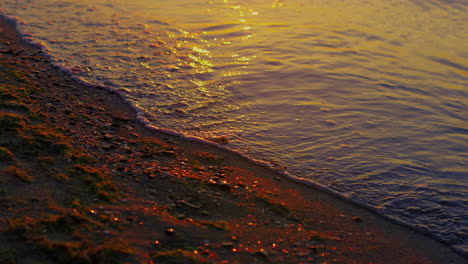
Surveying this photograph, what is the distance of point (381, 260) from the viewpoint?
376 centimetres

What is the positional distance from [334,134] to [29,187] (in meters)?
4.19

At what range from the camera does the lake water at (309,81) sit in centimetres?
517

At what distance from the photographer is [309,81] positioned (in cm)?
786

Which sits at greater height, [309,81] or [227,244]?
[309,81]

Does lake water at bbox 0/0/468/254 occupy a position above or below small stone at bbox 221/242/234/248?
above

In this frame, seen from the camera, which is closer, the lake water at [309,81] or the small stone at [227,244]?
the small stone at [227,244]

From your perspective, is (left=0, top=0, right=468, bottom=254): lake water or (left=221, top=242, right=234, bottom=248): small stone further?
(left=0, top=0, right=468, bottom=254): lake water

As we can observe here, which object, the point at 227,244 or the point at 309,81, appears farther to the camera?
the point at 309,81

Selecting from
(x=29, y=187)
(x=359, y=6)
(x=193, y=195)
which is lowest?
(x=193, y=195)

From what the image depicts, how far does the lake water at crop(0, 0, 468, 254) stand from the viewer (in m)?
5.17

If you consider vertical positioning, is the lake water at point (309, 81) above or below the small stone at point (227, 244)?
above

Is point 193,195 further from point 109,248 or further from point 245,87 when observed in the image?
point 245,87

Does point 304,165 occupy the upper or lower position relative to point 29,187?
lower

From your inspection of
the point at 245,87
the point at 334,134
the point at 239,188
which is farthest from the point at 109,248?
the point at 245,87
